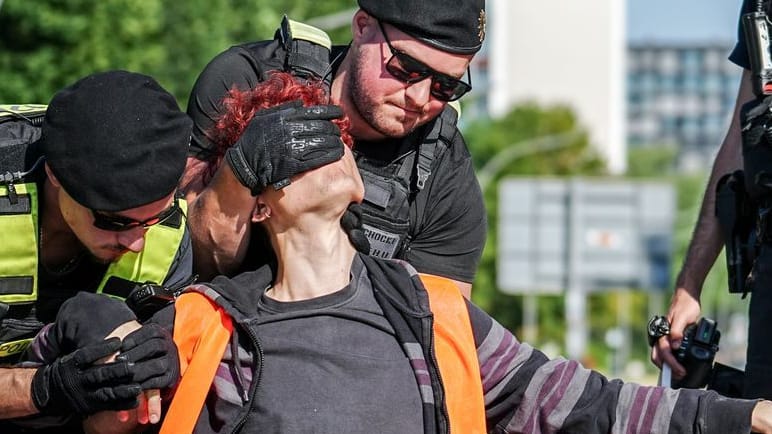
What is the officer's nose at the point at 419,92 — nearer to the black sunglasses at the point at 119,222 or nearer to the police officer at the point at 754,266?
the black sunglasses at the point at 119,222

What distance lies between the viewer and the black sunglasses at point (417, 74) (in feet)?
13.7

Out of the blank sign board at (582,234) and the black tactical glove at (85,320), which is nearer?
the black tactical glove at (85,320)

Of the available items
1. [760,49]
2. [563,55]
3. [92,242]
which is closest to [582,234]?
[760,49]

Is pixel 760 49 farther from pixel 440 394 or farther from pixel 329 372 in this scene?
pixel 329 372

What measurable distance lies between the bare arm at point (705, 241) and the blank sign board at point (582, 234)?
68.8ft

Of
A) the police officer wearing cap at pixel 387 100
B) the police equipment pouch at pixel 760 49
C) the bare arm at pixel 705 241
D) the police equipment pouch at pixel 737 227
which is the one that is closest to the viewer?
the police officer wearing cap at pixel 387 100

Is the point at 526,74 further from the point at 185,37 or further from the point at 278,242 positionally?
the point at 278,242

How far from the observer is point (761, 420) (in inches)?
136

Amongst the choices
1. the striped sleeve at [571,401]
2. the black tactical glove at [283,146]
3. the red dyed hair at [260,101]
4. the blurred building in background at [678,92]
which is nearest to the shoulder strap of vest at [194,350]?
the black tactical glove at [283,146]

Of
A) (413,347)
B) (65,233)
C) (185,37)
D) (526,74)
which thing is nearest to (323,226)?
(413,347)

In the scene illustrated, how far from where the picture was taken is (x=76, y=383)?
3.41 metres

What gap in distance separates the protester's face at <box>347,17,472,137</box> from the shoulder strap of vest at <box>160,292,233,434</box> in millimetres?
946

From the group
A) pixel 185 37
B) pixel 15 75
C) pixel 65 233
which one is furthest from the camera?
pixel 185 37

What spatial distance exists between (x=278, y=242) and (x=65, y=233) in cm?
62
